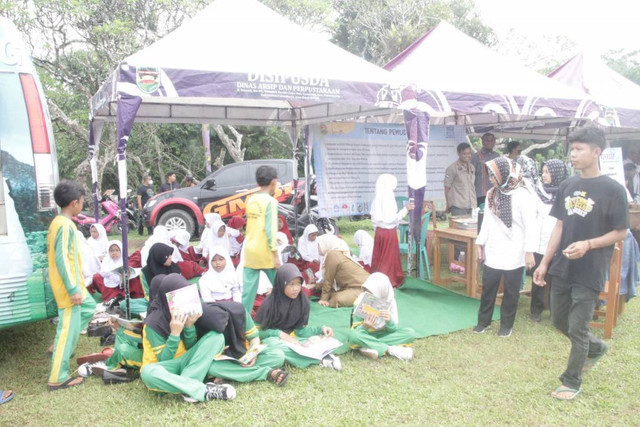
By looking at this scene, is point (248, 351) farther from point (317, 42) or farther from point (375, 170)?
point (375, 170)

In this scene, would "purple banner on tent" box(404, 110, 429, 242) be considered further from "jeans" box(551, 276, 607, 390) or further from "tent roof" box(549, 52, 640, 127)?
"tent roof" box(549, 52, 640, 127)

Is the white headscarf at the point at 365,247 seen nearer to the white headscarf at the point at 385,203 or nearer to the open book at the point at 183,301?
the white headscarf at the point at 385,203

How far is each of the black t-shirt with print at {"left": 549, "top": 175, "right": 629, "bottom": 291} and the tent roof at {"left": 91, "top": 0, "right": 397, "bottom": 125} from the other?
2499mm

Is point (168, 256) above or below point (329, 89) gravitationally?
below

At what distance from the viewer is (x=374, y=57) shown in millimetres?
18188

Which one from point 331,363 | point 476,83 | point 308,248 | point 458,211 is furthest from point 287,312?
point 458,211

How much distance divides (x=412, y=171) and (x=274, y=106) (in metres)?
2.82

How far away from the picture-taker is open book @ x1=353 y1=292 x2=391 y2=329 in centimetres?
370

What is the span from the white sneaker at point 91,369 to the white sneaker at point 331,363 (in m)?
1.51

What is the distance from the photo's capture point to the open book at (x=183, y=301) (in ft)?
9.31

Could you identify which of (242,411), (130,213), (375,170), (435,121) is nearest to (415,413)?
(242,411)

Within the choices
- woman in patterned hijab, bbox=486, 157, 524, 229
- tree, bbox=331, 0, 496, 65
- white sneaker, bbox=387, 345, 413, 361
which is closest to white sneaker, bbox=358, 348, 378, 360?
white sneaker, bbox=387, 345, 413, 361

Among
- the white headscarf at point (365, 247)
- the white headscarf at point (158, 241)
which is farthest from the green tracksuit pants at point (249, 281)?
the white headscarf at point (365, 247)

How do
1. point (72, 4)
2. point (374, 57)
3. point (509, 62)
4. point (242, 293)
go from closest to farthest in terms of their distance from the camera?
point (242, 293)
point (509, 62)
point (72, 4)
point (374, 57)
